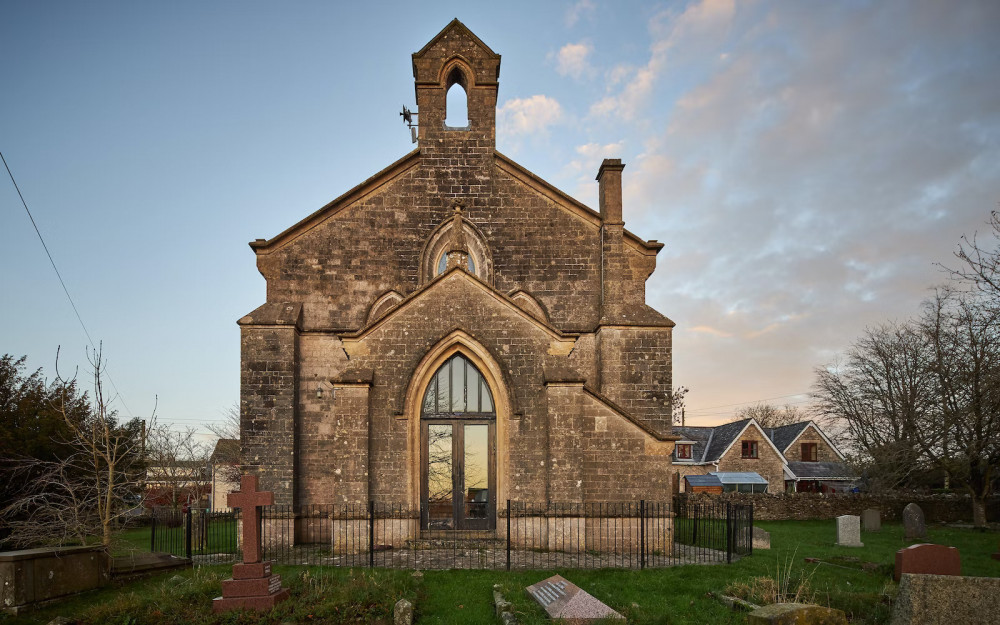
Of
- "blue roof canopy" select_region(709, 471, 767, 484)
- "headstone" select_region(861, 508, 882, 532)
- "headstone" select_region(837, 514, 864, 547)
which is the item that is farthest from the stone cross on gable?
"blue roof canopy" select_region(709, 471, 767, 484)

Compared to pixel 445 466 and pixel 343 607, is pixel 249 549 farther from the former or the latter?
pixel 445 466

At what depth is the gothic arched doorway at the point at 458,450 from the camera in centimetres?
1468

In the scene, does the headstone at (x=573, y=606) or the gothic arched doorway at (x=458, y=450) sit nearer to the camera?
the headstone at (x=573, y=606)

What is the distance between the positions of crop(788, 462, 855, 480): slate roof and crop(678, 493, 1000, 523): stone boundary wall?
1346 cm

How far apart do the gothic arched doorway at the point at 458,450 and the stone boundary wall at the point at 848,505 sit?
16.4 metres

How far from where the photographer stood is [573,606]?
27.6 feet

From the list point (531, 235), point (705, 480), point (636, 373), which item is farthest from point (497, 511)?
point (705, 480)

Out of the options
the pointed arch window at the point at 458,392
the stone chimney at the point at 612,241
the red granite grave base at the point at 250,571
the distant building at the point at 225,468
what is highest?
the stone chimney at the point at 612,241

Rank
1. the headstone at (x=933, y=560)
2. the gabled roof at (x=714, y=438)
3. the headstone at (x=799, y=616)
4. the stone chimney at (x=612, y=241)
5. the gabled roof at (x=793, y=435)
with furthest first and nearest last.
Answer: the gabled roof at (x=793, y=435)
the gabled roof at (x=714, y=438)
the stone chimney at (x=612, y=241)
the headstone at (x=933, y=560)
the headstone at (x=799, y=616)

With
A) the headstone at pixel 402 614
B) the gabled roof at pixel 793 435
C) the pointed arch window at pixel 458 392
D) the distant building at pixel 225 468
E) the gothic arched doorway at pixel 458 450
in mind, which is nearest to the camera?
the headstone at pixel 402 614

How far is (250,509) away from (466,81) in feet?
44.1

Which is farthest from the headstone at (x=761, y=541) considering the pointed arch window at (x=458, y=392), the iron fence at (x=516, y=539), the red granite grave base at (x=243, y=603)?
the red granite grave base at (x=243, y=603)

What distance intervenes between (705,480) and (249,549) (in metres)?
34.3

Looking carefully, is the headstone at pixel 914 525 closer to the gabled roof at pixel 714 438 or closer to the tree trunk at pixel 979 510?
the tree trunk at pixel 979 510
